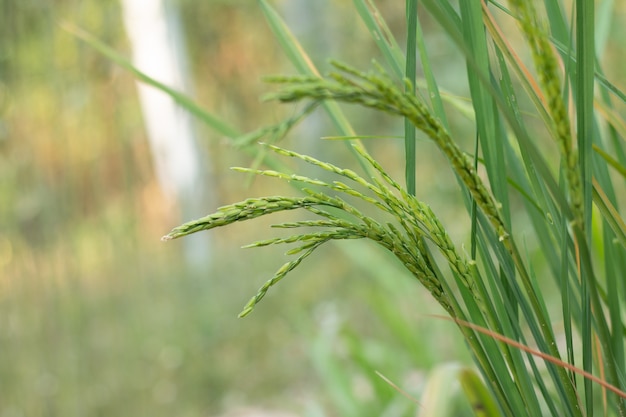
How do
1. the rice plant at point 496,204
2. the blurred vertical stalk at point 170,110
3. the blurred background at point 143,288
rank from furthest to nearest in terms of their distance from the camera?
the blurred vertical stalk at point 170,110
the blurred background at point 143,288
the rice plant at point 496,204

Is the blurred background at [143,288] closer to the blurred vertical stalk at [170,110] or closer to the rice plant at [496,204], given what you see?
the rice plant at [496,204]

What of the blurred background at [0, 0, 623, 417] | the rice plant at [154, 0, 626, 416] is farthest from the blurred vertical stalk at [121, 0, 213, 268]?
the rice plant at [154, 0, 626, 416]

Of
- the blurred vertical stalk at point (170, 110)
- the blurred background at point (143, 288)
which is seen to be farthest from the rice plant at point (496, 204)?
the blurred vertical stalk at point (170, 110)

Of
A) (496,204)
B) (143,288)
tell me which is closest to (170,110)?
(143,288)

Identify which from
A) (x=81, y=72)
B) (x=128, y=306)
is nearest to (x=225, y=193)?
Result: (x=128, y=306)

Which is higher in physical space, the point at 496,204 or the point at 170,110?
the point at 496,204

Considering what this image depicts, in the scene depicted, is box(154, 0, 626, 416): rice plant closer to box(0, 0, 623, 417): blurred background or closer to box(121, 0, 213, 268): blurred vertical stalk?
box(0, 0, 623, 417): blurred background

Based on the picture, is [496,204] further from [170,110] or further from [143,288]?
[170,110]

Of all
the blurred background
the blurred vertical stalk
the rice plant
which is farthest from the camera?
the blurred vertical stalk
